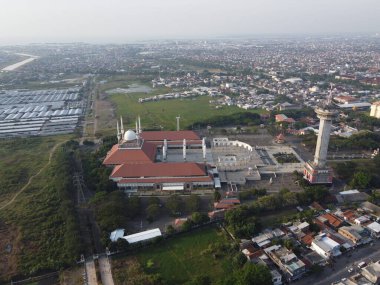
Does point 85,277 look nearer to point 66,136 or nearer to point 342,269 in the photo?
point 342,269

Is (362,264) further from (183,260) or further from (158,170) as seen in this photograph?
(158,170)

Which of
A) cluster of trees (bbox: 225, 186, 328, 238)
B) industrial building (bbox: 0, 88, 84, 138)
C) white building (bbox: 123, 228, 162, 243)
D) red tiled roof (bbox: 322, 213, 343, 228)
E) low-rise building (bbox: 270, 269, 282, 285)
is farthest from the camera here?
industrial building (bbox: 0, 88, 84, 138)

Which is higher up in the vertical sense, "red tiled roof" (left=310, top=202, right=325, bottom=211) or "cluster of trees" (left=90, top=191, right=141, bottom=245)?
"cluster of trees" (left=90, top=191, right=141, bottom=245)

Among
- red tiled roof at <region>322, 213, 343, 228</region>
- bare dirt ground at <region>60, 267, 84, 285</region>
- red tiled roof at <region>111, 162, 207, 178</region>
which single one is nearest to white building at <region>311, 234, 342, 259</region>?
red tiled roof at <region>322, 213, 343, 228</region>

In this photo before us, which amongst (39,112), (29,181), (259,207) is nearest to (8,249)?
(29,181)

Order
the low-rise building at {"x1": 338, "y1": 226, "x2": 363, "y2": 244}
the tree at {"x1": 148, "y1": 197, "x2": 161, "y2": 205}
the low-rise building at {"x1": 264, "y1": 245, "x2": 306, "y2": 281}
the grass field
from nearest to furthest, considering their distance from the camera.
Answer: the low-rise building at {"x1": 264, "y1": 245, "x2": 306, "y2": 281} < the low-rise building at {"x1": 338, "y1": 226, "x2": 363, "y2": 244} < the tree at {"x1": 148, "y1": 197, "x2": 161, "y2": 205} < the grass field

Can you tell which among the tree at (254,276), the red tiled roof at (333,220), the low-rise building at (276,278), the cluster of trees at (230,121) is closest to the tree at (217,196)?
the red tiled roof at (333,220)

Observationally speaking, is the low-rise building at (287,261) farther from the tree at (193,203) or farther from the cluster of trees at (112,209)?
the cluster of trees at (112,209)

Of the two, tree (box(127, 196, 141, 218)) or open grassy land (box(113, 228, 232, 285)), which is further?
tree (box(127, 196, 141, 218))

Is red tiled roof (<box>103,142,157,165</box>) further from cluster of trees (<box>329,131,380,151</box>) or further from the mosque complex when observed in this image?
cluster of trees (<box>329,131,380,151</box>)
